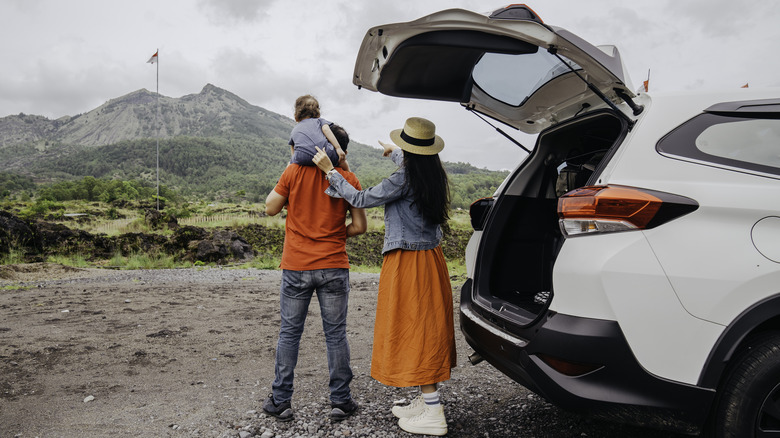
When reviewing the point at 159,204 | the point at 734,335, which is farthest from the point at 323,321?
the point at 159,204

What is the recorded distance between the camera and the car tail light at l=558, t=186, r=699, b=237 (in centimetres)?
199

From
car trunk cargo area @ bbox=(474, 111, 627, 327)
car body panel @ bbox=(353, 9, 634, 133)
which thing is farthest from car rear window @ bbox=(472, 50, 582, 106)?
car trunk cargo area @ bbox=(474, 111, 627, 327)

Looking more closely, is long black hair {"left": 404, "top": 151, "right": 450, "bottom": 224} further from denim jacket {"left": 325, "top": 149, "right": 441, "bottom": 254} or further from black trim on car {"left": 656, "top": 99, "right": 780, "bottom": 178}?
black trim on car {"left": 656, "top": 99, "right": 780, "bottom": 178}

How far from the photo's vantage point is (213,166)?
427 ft

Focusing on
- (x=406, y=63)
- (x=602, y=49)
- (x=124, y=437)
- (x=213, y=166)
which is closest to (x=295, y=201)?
(x=406, y=63)

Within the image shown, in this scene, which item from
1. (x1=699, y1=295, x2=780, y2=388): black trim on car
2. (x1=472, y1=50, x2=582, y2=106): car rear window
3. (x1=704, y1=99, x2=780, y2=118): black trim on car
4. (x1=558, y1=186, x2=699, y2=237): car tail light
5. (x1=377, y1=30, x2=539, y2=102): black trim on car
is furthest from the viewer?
(x1=472, y1=50, x2=582, y2=106): car rear window

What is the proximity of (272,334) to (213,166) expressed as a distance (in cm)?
13381

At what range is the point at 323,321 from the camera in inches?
128

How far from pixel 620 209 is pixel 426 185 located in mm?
1236

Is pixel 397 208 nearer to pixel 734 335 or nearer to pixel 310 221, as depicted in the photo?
pixel 310 221

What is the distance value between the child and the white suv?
0.93 metres

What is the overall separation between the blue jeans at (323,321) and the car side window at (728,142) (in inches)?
82.5

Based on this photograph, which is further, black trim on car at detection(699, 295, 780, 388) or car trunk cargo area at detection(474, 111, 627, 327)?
car trunk cargo area at detection(474, 111, 627, 327)

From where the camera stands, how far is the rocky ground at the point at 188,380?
311 cm
